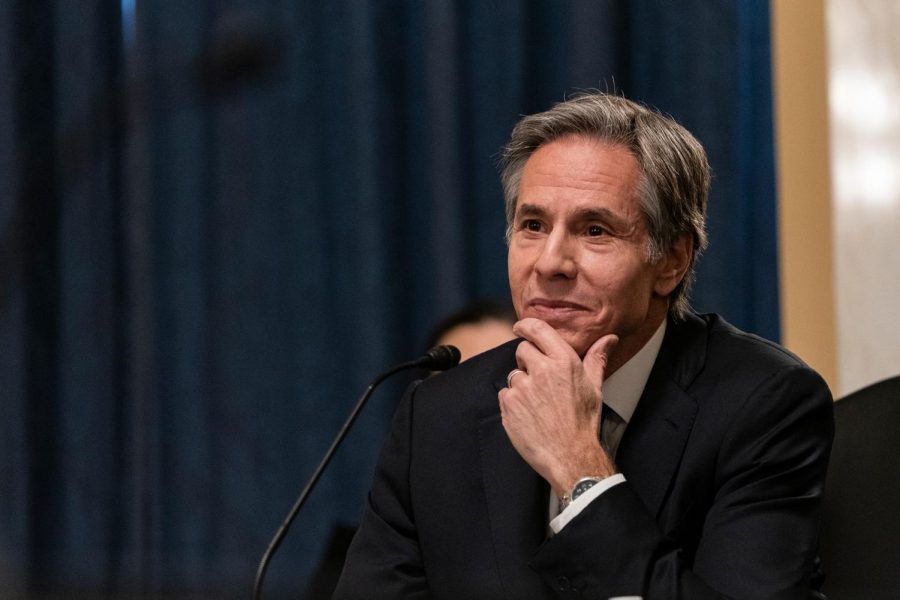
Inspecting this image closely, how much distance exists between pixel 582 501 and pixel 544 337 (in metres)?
0.27

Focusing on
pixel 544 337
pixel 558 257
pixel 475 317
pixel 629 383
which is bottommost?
pixel 475 317

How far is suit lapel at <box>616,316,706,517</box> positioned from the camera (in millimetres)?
1625

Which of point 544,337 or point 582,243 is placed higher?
point 582,243

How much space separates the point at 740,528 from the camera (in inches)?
59.0

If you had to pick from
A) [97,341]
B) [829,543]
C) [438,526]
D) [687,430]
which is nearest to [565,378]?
[687,430]

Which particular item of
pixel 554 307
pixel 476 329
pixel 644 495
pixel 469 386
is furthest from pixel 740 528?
pixel 476 329

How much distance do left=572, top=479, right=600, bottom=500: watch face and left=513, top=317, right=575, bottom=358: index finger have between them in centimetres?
20

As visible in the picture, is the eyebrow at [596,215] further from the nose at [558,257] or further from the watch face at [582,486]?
the watch face at [582,486]

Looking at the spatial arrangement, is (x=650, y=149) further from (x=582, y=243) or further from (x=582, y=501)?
(x=582, y=501)

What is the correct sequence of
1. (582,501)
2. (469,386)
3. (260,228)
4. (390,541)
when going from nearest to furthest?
(582,501)
(390,541)
(469,386)
(260,228)

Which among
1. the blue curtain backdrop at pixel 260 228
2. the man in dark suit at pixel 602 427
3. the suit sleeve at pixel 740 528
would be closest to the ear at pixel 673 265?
the man in dark suit at pixel 602 427

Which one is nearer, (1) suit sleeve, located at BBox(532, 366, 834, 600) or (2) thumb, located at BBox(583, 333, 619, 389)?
(1) suit sleeve, located at BBox(532, 366, 834, 600)

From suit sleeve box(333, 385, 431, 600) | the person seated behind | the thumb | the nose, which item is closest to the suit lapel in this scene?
the thumb

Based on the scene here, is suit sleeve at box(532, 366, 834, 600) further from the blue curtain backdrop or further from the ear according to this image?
the blue curtain backdrop
